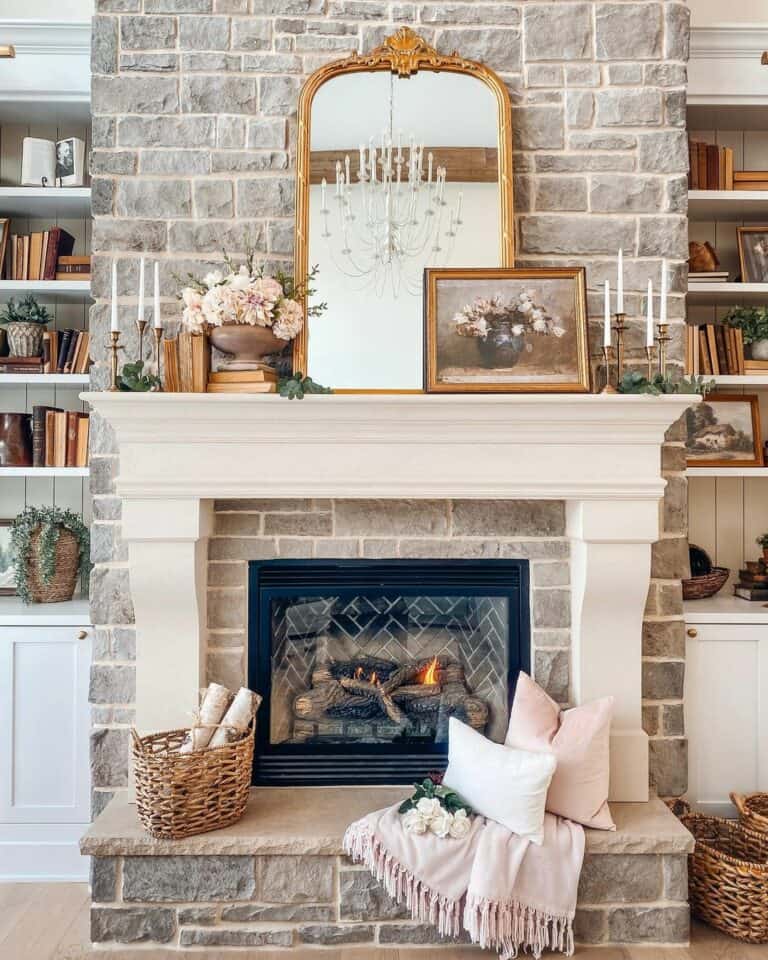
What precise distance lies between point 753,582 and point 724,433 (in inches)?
22.4

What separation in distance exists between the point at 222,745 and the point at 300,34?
2.23 metres

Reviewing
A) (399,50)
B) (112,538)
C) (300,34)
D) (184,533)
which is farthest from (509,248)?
(112,538)

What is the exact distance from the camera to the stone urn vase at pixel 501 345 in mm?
2582

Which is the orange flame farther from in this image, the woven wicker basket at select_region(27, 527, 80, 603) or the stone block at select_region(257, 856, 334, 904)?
the woven wicker basket at select_region(27, 527, 80, 603)

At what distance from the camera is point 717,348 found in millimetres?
3123

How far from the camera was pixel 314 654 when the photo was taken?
9.26 feet

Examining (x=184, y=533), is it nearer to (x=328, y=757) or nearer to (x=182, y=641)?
(x=182, y=641)

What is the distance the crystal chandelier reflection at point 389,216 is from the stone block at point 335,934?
189 cm

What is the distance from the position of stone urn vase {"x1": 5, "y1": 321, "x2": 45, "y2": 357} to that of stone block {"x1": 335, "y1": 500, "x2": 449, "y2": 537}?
1342mm

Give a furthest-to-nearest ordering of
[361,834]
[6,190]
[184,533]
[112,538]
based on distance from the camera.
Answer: [6,190] → [112,538] → [184,533] → [361,834]

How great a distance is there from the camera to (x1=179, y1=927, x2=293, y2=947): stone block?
232 centimetres

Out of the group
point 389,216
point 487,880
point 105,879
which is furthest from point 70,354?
point 487,880

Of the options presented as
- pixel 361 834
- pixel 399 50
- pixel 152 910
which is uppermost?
pixel 399 50

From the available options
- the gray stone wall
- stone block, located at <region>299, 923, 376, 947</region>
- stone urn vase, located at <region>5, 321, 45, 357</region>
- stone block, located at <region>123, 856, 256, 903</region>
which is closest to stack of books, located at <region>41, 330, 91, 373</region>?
stone urn vase, located at <region>5, 321, 45, 357</region>
